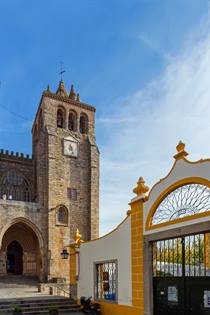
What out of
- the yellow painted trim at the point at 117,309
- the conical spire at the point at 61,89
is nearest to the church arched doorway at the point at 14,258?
the conical spire at the point at 61,89

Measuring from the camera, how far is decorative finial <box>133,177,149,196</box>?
39.3 ft

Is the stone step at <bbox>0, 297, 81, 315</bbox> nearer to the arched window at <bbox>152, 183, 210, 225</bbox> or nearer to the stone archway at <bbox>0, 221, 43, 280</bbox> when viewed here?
the arched window at <bbox>152, 183, 210, 225</bbox>

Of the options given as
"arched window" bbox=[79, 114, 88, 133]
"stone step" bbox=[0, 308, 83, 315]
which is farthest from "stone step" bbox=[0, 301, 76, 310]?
"arched window" bbox=[79, 114, 88, 133]

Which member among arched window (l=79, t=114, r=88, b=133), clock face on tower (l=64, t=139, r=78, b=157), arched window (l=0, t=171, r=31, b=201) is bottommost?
arched window (l=0, t=171, r=31, b=201)

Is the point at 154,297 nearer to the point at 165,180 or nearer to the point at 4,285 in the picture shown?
the point at 165,180

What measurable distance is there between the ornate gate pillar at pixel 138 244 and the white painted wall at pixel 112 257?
322 millimetres

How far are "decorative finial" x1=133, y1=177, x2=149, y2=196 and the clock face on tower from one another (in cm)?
1972

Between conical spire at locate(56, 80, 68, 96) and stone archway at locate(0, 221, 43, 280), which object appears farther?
conical spire at locate(56, 80, 68, 96)

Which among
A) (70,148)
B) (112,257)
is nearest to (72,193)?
(70,148)

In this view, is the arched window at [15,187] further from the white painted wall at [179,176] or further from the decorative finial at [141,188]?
the white painted wall at [179,176]

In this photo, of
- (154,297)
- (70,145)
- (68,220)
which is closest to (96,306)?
(154,297)

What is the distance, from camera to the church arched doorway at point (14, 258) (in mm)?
30391

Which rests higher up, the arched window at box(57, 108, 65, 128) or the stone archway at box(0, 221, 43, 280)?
the arched window at box(57, 108, 65, 128)

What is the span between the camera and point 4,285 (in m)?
24.4
